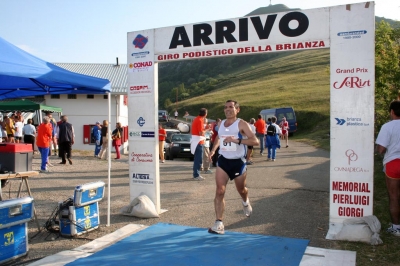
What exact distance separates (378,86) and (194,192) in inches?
300

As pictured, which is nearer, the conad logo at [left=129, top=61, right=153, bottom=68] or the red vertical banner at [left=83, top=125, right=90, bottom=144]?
the conad logo at [left=129, top=61, right=153, bottom=68]

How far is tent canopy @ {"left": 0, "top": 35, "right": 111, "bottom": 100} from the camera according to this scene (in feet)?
Result: 19.9

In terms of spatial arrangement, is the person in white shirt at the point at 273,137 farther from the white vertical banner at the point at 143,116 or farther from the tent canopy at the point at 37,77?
the tent canopy at the point at 37,77

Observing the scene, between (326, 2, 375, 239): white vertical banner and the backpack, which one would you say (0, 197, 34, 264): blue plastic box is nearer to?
(326, 2, 375, 239): white vertical banner

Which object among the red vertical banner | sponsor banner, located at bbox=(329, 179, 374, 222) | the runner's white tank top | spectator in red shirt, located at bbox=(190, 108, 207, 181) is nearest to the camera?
sponsor banner, located at bbox=(329, 179, 374, 222)

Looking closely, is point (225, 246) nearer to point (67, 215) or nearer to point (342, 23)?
point (67, 215)

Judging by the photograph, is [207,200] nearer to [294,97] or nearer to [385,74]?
[385,74]

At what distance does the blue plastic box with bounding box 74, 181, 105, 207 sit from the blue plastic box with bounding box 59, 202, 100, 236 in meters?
0.10

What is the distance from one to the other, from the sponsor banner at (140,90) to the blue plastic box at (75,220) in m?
2.40

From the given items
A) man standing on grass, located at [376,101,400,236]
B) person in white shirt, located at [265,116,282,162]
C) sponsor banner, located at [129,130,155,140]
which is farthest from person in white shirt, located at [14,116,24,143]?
man standing on grass, located at [376,101,400,236]

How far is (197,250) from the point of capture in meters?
5.59

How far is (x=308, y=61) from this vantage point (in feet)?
297

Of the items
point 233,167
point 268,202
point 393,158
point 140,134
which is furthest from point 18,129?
point 393,158

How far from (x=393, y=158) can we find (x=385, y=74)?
7933 millimetres
